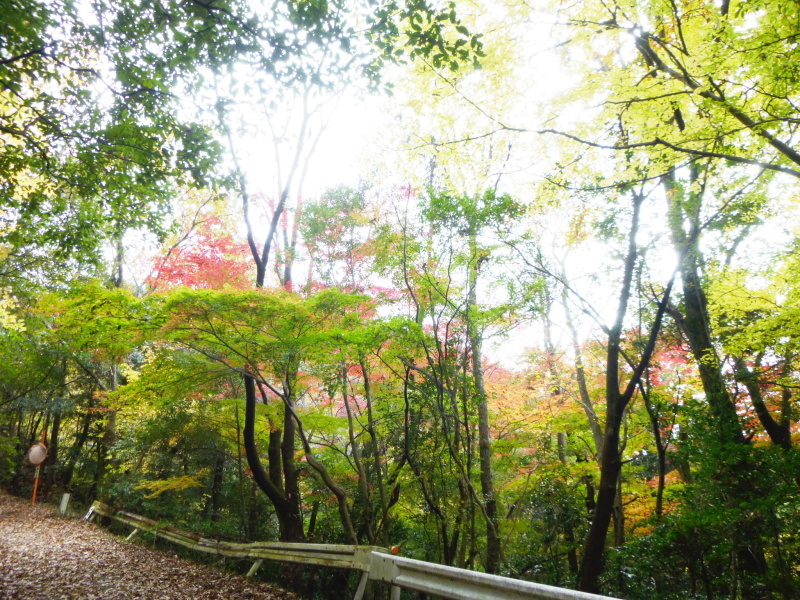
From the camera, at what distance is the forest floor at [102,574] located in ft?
17.0

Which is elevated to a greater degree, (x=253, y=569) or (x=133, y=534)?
(x=253, y=569)

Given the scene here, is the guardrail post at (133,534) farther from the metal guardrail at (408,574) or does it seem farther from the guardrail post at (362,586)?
the guardrail post at (362,586)

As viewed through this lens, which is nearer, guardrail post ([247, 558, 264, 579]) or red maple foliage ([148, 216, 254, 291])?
guardrail post ([247, 558, 264, 579])

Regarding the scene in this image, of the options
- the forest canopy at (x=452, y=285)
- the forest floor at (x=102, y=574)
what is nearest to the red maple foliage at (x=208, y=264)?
the forest canopy at (x=452, y=285)

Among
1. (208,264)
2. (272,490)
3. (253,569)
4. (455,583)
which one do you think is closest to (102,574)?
(253,569)

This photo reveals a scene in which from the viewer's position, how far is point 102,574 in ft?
20.3

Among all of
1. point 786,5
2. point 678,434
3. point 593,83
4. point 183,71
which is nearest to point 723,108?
point 786,5

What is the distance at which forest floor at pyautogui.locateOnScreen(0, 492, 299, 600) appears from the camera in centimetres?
517

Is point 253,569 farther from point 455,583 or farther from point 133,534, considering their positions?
point 133,534

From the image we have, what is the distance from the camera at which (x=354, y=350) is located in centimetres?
670

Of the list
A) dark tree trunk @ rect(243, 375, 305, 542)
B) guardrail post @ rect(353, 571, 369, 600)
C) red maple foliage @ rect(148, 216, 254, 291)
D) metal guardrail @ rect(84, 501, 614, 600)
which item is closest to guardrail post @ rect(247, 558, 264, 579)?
metal guardrail @ rect(84, 501, 614, 600)

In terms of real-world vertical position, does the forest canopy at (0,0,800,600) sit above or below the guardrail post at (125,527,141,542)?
above

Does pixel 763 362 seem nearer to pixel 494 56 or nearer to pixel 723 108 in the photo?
pixel 723 108

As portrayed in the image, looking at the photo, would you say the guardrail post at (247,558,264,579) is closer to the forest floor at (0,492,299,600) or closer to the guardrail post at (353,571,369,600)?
the forest floor at (0,492,299,600)
